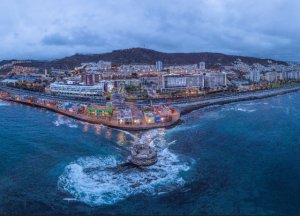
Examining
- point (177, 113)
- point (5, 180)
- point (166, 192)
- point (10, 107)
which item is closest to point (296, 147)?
point (166, 192)

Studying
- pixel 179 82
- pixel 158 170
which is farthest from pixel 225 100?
pixel 158 170

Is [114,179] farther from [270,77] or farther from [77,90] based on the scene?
[270,77]

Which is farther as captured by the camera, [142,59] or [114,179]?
[142,59]

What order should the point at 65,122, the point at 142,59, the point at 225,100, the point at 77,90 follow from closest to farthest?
1. the point at 65,122
2. the point at 225,100
3. the point at 77,90
4. the point at 142,59

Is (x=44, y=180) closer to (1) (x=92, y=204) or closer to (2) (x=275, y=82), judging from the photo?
(1) (x=92, y=204)

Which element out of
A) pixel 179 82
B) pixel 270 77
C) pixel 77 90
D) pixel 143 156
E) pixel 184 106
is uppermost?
pixel 270 77

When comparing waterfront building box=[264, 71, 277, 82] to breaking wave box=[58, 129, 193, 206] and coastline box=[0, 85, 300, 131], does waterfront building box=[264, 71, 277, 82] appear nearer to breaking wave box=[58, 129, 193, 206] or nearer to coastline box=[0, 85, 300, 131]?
coastline box=[0, 85, 300, 131]

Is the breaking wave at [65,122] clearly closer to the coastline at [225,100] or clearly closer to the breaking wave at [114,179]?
the breaking wave at [114,179]
